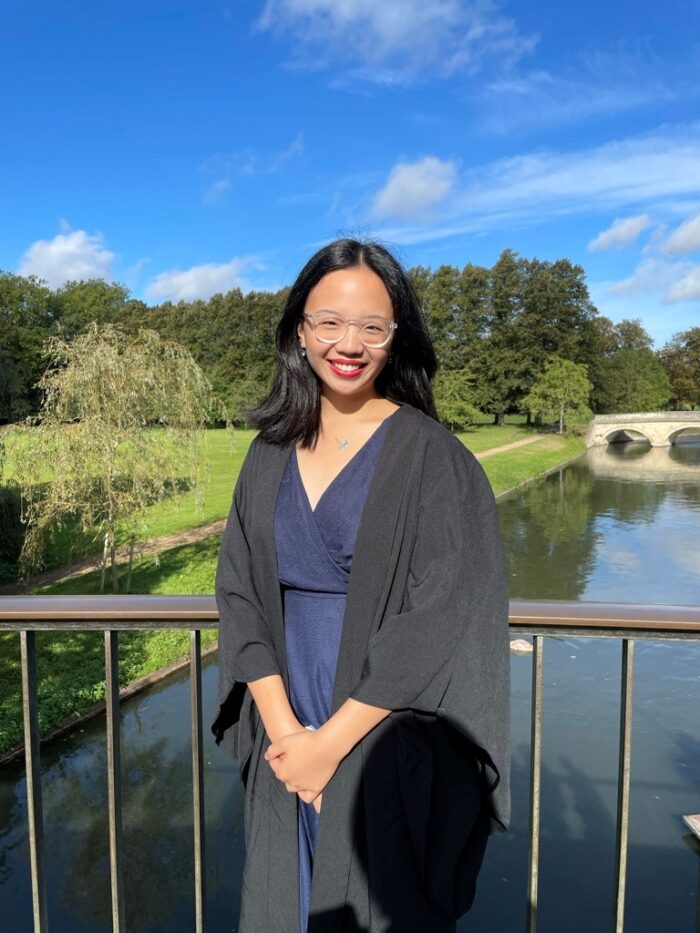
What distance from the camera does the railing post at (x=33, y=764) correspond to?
1.81 m

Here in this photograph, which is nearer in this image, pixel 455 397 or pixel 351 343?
pixel 351 343


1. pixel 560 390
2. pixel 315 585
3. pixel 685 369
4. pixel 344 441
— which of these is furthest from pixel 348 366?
pixel 685 369

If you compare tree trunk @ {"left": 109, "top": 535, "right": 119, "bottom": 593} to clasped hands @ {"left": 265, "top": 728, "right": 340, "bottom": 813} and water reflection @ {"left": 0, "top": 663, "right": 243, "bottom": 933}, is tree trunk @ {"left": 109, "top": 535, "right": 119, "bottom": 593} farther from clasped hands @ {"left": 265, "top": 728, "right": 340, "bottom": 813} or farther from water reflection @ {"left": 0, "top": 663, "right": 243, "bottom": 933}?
clasped hands @ {"left": 265, "top": 728, "right": 340, "bottom": 813}

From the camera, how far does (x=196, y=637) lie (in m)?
1.80

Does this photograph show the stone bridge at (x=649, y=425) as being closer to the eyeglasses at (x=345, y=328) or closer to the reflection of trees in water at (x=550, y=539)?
the reflection of trees in water at (x=550, y=539)

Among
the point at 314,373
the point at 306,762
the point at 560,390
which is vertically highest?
the point at 560,390

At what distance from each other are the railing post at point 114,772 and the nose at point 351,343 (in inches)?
35.4

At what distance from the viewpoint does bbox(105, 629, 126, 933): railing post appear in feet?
5.93

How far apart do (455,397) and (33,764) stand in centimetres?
4074

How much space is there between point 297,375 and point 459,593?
0.63m

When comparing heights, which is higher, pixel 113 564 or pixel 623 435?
pixel 623 435

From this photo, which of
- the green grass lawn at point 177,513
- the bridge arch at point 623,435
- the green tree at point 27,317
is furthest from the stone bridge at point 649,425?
the green tree at point 27,317

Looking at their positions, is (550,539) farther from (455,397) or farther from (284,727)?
(455,397)

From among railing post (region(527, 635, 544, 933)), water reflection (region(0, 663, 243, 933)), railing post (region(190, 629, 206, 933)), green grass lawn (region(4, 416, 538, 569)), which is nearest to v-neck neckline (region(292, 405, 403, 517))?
railing post (region(190, 629, 206, 933))
